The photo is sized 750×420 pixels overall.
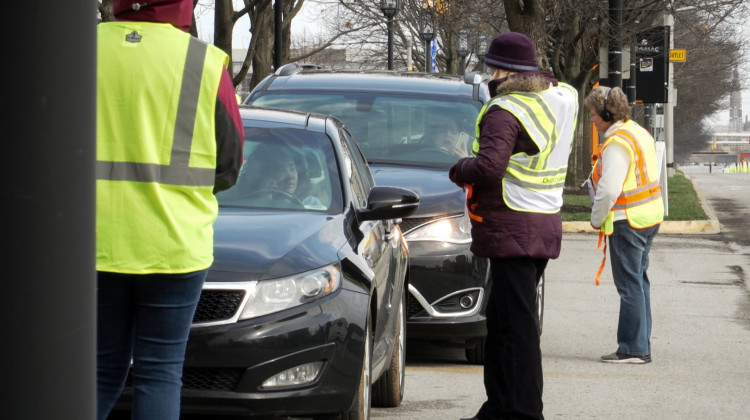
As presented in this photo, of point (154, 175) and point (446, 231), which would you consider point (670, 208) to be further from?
point (154, 175)

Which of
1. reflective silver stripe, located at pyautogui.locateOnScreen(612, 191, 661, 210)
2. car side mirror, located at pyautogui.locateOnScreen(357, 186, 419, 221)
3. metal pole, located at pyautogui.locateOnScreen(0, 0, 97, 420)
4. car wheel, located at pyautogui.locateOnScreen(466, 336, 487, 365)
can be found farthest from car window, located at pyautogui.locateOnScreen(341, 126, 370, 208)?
metal pole, located at pyautogui.locateOnScreen(0, 0, 97, 420)

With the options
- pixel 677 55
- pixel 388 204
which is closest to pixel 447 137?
pixel 388 204

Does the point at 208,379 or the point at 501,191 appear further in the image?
the point at 501,191

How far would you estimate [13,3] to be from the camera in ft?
6.00

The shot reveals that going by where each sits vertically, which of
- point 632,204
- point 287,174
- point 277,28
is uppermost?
point 277,28

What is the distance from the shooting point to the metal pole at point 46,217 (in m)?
1.83

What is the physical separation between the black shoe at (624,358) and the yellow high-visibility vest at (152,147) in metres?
5.23

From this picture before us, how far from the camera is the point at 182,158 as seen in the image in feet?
11.7

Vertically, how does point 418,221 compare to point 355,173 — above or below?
below

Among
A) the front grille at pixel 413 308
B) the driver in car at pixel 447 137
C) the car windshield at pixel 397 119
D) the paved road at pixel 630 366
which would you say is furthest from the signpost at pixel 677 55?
the front grille at pixel 413 308

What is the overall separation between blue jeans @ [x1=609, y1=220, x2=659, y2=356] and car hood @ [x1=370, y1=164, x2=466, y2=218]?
42.1 inches

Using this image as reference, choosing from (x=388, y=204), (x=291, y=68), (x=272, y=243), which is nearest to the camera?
(x=272, y=243)

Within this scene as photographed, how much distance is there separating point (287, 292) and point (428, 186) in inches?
129

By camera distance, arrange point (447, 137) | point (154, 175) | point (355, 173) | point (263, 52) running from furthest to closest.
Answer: point (263, 52) < point (447, 137) < point (355, 173) < point (154, 175)
